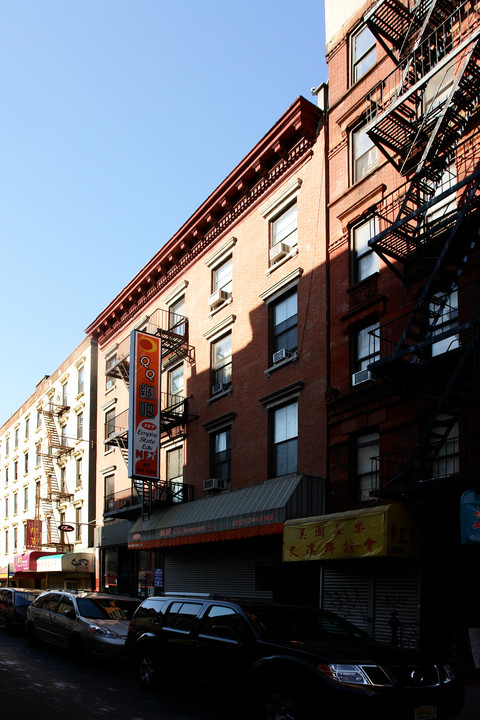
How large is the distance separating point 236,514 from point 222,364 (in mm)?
6279

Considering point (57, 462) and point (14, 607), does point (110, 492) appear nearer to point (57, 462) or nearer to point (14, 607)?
point (57, 462)

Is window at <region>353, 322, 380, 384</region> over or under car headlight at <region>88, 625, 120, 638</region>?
over

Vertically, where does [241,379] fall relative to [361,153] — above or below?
below

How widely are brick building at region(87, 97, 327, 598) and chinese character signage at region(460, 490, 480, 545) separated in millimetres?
5838

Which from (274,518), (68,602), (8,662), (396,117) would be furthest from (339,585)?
(396,117)

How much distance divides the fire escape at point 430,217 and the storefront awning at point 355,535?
76 centimetres

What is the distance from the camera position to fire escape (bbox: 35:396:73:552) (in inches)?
1483

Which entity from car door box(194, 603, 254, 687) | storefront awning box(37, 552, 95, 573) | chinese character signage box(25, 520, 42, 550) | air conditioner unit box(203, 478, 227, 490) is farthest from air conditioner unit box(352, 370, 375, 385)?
chinese character signage box(25, 520, 42, 550)

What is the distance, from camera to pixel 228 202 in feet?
81.3

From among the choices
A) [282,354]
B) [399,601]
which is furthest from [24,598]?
[399,601]

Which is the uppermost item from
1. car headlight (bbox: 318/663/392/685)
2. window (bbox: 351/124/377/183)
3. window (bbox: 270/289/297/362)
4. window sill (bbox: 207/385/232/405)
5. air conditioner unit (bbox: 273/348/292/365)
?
window (bbox: 351/124/377/183)

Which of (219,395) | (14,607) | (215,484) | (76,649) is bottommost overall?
(14,607)

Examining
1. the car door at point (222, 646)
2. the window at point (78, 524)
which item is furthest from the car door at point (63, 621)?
the window at point (78, 524)

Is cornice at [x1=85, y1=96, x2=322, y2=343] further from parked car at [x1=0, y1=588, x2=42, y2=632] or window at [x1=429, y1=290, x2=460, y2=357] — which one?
parked car at [x1=0, y1=588, x2=42, y2=632]
